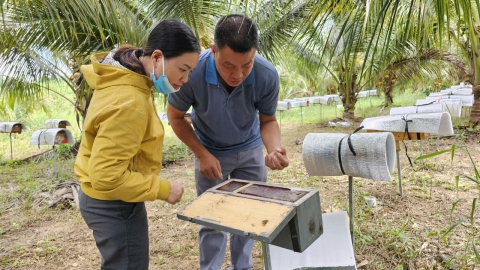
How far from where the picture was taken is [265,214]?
1.09 m

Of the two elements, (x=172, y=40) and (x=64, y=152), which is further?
(x=64, y=152)

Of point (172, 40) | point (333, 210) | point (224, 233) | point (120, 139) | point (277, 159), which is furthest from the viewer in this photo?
point (333, 210)

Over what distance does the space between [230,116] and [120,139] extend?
0.78 metres

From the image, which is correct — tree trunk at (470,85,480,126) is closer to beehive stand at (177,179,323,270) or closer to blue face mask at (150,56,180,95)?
beehive stand at (177,179,323,270)

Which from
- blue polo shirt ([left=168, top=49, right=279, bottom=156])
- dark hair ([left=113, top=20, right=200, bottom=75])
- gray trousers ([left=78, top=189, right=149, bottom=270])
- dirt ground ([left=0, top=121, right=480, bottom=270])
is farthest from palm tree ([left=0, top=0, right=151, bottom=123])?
dirt ground ([left=0, top=121, right=480, bottom=270])

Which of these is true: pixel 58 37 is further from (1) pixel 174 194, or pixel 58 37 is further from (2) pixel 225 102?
(1) pixel 174 194

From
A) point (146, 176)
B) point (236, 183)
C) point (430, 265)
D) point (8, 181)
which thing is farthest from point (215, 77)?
point (8, 181)

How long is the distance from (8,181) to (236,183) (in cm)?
510

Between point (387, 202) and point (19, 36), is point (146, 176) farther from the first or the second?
point (19, 36)

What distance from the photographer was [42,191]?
4.27 m

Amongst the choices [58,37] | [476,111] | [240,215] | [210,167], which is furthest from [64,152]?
[476,111]

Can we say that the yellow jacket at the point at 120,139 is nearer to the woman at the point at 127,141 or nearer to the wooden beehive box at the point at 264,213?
the woman at the point at 127,141

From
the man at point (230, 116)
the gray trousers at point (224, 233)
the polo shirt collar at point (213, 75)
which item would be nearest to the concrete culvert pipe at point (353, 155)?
the man at point (230, 116)

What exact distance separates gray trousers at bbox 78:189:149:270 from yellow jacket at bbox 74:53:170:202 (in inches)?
2.0
